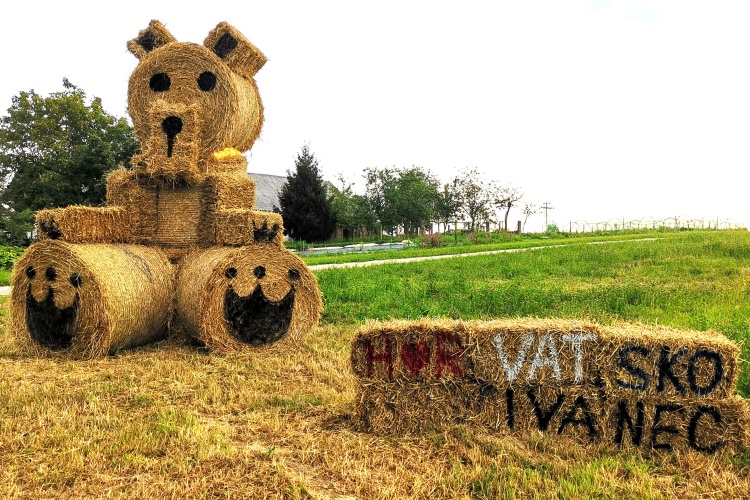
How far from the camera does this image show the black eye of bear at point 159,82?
8445 millimetres

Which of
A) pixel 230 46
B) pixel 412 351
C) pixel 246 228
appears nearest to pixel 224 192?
pixel 246 228

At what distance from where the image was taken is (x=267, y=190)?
4747cm

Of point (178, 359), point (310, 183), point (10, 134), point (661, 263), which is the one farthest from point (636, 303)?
point (10, 134)

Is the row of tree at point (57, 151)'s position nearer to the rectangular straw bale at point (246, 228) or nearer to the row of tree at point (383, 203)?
the row of tree at point (383, 203)

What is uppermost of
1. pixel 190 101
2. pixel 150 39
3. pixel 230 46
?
pixel 150 39

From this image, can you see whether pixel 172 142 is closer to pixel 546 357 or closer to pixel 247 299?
pixel 247 299

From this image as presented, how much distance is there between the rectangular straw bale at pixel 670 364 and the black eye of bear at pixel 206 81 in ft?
20.7

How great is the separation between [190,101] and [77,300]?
3146mm

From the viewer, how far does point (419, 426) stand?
4648 mm

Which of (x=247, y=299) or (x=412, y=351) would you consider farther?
(x=247, y=299)

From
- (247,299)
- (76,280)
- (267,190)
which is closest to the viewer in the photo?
(76,280)

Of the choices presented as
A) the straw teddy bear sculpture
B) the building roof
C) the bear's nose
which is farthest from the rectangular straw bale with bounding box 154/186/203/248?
the building roof

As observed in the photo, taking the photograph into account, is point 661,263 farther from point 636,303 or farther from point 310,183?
point 310,183

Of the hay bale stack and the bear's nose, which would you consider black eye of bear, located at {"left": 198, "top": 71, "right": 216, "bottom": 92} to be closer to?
the hay bale stack
